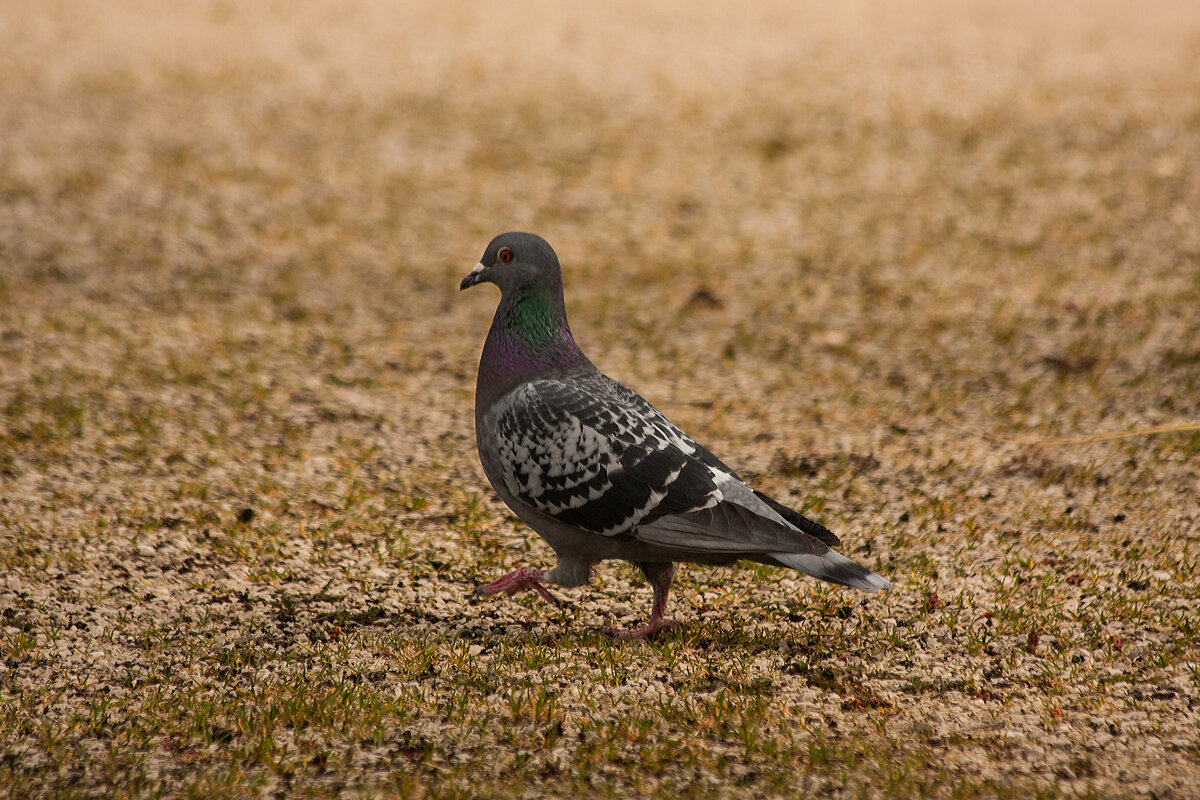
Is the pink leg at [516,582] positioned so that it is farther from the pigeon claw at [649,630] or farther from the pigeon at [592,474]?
the pigeon claw at [649,630]

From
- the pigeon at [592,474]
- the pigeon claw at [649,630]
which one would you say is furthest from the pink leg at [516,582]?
the pigeon claw at [649,630]

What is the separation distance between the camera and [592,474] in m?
4.27

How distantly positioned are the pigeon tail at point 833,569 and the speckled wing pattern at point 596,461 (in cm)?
39

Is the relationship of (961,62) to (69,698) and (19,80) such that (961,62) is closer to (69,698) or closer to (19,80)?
(19,80)

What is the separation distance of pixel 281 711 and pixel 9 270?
6.36 meters

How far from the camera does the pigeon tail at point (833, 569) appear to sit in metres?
4.02

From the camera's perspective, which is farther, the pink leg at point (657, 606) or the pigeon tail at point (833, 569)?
the pink leg at point (657, 606)

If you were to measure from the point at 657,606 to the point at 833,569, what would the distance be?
858 millimetres

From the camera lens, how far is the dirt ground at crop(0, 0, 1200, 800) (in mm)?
4012

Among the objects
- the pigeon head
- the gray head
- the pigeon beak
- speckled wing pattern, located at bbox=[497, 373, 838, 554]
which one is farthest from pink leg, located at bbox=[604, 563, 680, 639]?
the pigeon beak

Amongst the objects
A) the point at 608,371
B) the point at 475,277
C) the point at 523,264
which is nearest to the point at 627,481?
the point at 523,264

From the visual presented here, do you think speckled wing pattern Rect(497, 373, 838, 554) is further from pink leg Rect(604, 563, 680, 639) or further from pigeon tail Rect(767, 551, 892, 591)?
pink leg Rect(604, 563, 680, 639)

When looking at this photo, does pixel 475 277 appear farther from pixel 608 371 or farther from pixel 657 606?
pixel 608 371

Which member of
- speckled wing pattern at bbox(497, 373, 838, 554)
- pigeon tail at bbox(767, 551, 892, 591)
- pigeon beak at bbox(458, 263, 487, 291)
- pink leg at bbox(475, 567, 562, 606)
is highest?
pigeon beak at bbox(458, 263, 487, 291)
